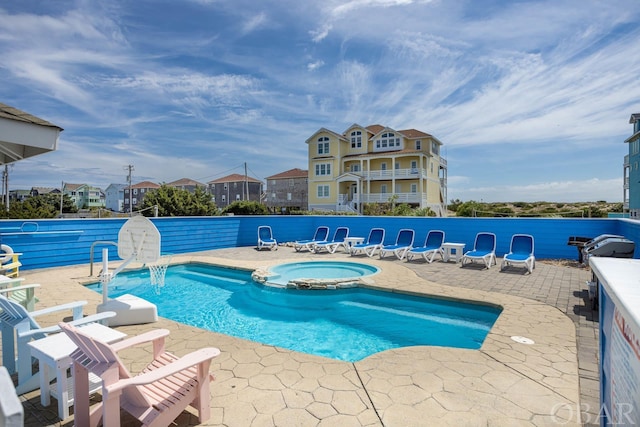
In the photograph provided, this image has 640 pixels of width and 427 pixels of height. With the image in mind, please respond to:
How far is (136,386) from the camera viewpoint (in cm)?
221

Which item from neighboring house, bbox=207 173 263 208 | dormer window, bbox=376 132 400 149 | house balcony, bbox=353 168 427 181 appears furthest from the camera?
neighboring house, bbox=207 173 263 208

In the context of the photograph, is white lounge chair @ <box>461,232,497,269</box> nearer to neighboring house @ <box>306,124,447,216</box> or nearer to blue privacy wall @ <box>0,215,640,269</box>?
blue privacy wall @ <box>0,215,640,269</box>

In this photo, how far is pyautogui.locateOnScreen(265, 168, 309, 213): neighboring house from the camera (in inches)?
1559

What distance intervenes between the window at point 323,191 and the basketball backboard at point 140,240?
1086 inches

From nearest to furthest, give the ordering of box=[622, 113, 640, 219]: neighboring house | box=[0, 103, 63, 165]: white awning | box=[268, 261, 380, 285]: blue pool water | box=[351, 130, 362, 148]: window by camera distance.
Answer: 1. box=[0, 103, 63, 165]: white awning
2. box=[268, 261, 380, 285]: blue pool water
3. box=[622, 113, 640, 219]: neighboring house
4. box=[351, 130, 362, 148]: window

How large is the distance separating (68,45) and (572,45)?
1531cm


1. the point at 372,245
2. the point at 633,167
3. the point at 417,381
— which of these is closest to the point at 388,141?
the point at 633,167

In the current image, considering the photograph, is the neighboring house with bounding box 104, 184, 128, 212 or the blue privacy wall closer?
the blue privacy wall

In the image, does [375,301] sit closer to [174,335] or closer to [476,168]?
[174,335]

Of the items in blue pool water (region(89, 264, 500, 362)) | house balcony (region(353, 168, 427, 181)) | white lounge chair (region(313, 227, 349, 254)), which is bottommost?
blue pool water (region(89, 264, 500, 362))

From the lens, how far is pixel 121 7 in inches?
361

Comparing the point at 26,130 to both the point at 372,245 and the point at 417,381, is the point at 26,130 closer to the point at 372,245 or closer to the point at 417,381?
the point at 417,381

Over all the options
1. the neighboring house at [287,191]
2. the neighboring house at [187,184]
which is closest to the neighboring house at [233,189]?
the neighboring house at [187,184]

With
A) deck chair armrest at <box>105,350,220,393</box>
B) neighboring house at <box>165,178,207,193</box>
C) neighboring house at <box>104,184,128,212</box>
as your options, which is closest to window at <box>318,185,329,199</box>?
neighboring house at <box>165,178,207,193</box>
